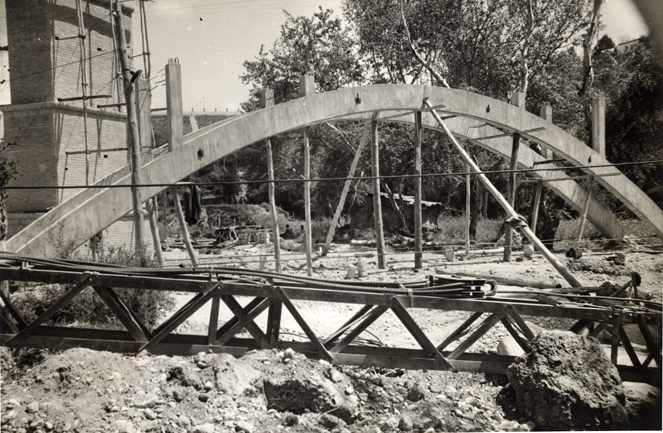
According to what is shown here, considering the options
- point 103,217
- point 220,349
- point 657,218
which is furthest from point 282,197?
point 220,349

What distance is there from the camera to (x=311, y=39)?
2220cm

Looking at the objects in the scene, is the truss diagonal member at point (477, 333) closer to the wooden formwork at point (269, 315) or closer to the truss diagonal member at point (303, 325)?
the wooden formwork at point (269, 315)

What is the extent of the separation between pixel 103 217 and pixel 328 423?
4629mm

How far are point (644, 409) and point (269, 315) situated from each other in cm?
414

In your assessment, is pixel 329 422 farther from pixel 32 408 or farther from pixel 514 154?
pixel 514 154

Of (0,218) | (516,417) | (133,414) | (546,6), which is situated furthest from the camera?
(546,6)

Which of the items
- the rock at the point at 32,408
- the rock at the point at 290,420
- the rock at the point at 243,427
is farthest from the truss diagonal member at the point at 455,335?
the rock at the point at 32,408

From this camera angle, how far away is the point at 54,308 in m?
4.47

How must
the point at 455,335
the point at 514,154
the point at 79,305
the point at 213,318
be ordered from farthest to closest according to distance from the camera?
the point at 514,154
the point at 79,305
the point at 455,335
the point at 213,318

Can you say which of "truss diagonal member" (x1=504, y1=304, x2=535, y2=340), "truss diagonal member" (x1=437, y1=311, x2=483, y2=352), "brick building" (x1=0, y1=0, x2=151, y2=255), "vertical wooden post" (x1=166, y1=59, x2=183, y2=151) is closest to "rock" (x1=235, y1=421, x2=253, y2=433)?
"truss diagonal member" (x1=437, y1=311, x2=483, y2=352)

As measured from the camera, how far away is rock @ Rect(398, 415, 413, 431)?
4.72 metres

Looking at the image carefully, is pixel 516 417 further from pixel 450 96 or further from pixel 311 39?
pixel 311 39

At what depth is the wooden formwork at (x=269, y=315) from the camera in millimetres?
4570

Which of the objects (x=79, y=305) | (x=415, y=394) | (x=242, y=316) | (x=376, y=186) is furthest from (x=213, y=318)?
(x=376, y=186)
